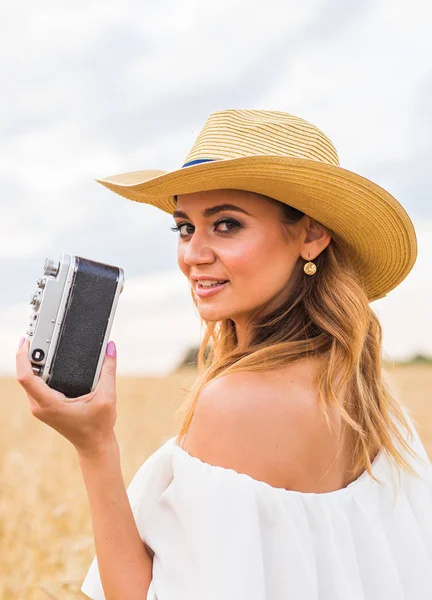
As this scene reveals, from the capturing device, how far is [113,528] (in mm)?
2223

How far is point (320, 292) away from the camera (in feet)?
8.87

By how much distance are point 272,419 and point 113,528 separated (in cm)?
51

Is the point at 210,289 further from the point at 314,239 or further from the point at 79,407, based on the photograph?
the point at 79,407

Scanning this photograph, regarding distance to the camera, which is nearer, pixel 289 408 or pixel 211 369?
pixel 289 408

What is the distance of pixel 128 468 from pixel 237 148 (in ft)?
12.8

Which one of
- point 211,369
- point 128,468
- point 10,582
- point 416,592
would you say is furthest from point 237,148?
point 128,468

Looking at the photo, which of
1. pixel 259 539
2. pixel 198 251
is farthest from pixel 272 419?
pixel 198 251

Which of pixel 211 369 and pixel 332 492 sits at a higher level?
pixel 211 369

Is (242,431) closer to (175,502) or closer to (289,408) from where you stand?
(289,408)

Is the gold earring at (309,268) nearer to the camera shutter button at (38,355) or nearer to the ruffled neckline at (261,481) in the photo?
the ruffled neckline at (261,481)

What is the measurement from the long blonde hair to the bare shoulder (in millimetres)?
59

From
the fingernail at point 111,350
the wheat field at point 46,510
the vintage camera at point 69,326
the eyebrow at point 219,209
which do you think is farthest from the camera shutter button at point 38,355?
the wheat field at point 46,510

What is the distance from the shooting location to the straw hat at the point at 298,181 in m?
2.55

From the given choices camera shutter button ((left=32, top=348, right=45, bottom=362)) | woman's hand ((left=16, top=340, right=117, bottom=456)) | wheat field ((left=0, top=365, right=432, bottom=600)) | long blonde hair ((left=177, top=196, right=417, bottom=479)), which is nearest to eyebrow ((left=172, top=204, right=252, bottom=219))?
long blonde hair ((left=177, top=196, right=417, bottom=479))
